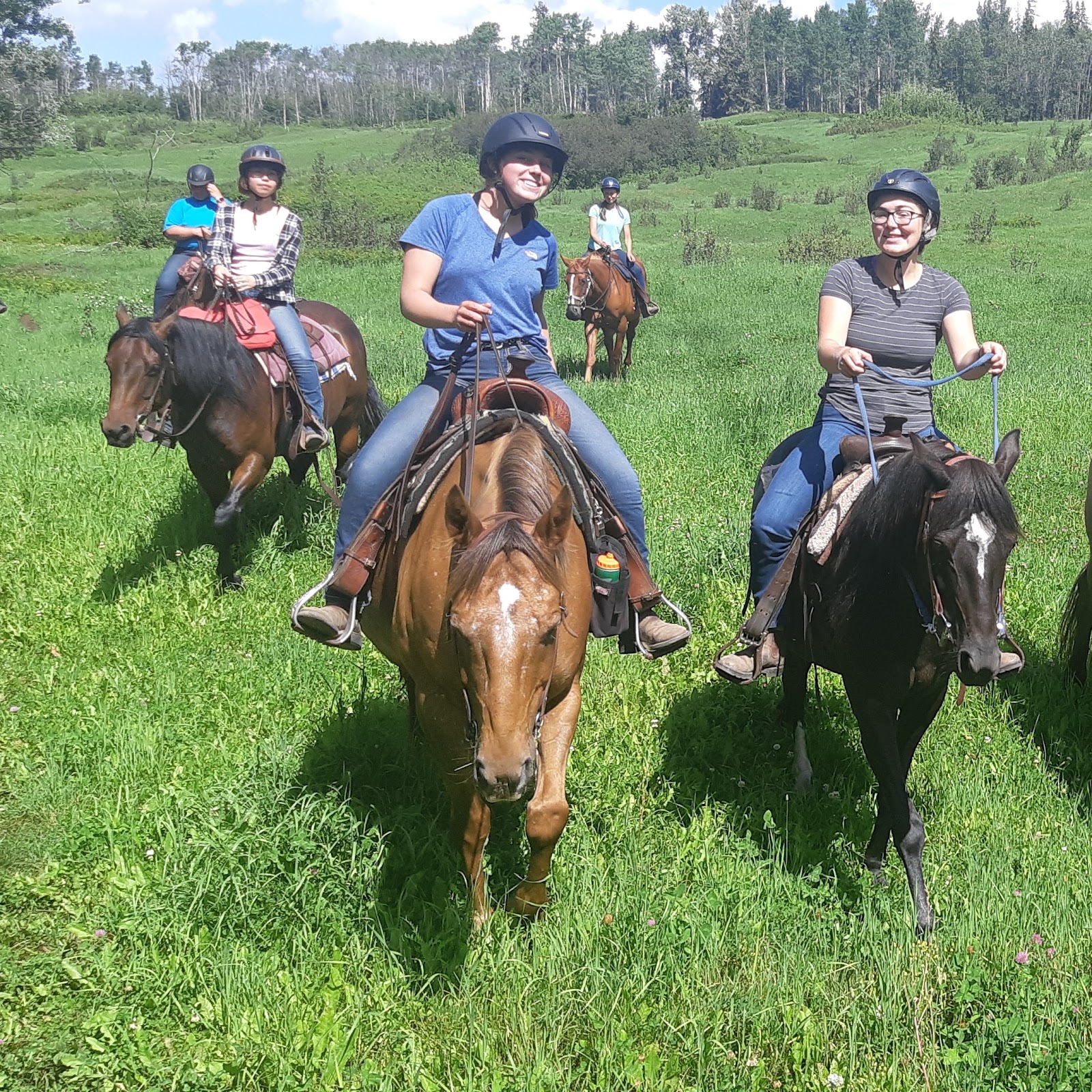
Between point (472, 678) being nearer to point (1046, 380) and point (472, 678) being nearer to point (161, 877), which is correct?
point (161, 877)

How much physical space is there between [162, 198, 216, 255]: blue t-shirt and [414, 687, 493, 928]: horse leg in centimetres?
791

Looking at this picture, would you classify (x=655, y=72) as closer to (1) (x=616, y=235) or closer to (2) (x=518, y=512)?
(1) (x=616, y=235)

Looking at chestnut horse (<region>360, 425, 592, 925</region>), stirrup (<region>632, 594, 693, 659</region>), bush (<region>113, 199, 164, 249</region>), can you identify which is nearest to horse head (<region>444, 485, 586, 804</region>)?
chestnut horse (<region>360, 425, 592, 925</region>)

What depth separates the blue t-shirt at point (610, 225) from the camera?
58.6ft

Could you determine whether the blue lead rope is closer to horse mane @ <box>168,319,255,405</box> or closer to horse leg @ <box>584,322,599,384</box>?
horse mane @ <box>168,319,255,405</box>

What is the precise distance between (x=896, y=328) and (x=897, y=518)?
1.31 m

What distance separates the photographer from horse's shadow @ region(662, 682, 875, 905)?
14.4 feet

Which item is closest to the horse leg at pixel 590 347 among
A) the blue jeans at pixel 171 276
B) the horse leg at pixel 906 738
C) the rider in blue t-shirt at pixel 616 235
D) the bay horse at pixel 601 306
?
the bay horse at pixel 601 306

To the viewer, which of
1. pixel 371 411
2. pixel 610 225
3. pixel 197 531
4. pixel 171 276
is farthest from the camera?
pixel 610 225

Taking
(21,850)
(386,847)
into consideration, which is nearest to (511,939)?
(386,847)

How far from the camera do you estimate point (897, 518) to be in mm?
3783

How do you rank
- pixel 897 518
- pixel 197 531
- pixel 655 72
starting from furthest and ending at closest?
pixel 655 72, pixel 197 531, pixel 897 518

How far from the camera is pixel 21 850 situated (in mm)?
4289

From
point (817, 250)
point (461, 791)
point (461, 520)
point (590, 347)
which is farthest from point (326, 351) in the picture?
point (817, 250)
